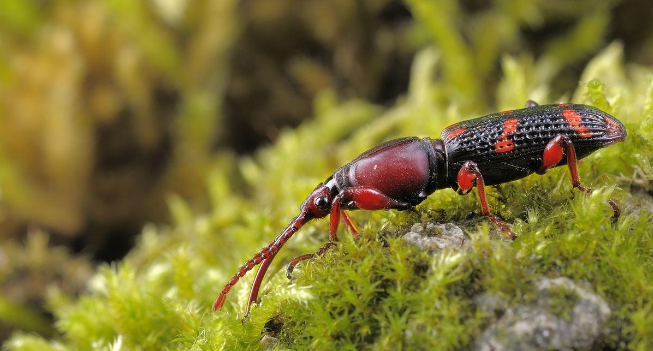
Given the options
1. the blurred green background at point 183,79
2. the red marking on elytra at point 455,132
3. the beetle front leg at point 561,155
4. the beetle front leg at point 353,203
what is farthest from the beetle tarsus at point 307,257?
the blurred green background at point 183,79

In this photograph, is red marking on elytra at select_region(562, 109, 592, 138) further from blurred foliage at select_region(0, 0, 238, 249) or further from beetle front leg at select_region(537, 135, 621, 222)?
blurred foliage at select_region(0, 0, 238, 249)

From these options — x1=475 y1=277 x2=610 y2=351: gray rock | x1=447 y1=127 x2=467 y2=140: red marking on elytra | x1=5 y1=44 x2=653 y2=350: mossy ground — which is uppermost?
x1=447 y1=127 x2=467 y2=140: red marking on elytra

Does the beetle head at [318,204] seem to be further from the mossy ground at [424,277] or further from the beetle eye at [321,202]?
the mossy ground at [424,277]

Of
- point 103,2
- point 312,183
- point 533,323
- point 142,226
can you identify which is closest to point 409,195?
point 533,323

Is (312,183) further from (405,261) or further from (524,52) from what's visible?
(524,52)

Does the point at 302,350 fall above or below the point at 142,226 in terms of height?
below

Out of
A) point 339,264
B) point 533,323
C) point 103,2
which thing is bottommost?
point 533,323

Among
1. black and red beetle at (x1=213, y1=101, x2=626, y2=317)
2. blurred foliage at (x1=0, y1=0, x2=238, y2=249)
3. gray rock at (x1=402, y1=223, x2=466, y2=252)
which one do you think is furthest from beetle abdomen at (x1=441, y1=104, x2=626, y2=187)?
blurred foliage at (x1=0, y1=0, x2=238, y2=249)
